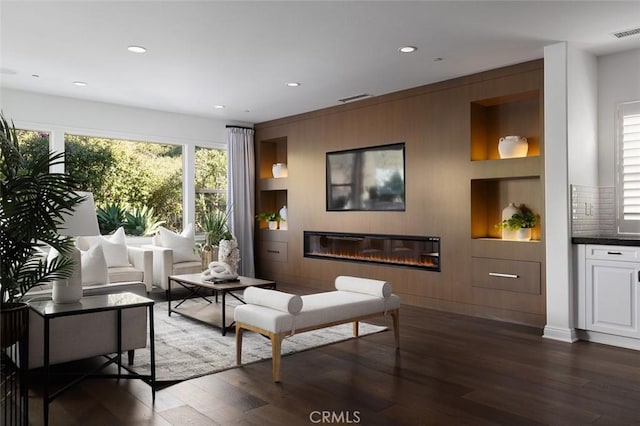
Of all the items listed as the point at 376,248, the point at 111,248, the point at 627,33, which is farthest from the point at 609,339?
the point at 111,248

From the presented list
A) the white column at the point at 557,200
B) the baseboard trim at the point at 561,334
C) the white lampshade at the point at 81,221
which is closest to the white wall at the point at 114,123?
the white lampshade at the point at 81,221

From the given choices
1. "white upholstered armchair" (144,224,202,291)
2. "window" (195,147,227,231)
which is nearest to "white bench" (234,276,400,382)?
"white upholstered armchair" (144,224,202,291)

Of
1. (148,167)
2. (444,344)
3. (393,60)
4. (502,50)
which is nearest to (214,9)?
(393,60)

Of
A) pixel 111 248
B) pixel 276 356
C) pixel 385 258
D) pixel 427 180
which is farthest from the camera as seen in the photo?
pixel 385 258

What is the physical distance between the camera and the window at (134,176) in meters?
7.89

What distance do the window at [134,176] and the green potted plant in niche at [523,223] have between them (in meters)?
4.94

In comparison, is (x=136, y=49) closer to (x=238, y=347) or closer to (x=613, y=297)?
(x=238, y=347)

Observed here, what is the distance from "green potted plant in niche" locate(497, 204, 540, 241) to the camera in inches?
194

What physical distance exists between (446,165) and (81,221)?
12.6 feet

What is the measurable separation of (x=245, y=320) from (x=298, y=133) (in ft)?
14.5

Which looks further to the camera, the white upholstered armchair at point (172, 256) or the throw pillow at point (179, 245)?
the throw pillow at point (179, 245)

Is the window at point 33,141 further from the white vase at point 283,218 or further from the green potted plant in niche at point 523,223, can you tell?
the green potted plant in niche at point 523,223

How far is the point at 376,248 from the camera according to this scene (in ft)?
20.7

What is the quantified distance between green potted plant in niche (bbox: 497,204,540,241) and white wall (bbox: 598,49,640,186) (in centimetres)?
69
